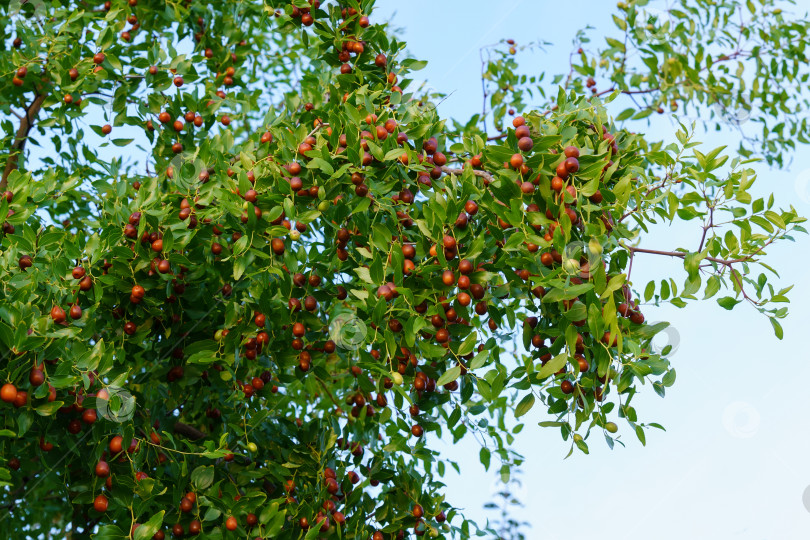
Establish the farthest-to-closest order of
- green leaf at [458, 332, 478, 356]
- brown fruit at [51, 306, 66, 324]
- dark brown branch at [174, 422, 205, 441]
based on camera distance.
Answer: dark brown branch at [174, 422, 205, 441]
brown fruit at [51, 306, 66, 324]
green leaf at [458, 332, 478, 356]

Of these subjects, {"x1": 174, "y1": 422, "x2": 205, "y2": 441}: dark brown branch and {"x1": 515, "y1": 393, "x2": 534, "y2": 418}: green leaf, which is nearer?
{"x1": 515, "y1": 393, "x2": 534, "y2": 418}: green leaf

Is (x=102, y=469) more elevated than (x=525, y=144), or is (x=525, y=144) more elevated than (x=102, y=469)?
(x=525, y=144)

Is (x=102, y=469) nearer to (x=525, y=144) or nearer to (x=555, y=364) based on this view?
(x=555, y=364)

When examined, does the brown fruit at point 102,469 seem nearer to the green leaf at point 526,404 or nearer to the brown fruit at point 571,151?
the green leaf at point 526,404

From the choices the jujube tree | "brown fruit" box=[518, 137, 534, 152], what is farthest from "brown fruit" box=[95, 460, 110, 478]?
"brown fruit" box=[518, 137, 534, 152]

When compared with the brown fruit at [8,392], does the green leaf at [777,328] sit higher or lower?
higher

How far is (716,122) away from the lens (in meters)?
4.86

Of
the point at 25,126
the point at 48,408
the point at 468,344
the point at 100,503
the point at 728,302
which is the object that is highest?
the point at 25,126

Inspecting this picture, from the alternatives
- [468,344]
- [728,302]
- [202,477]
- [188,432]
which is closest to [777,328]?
[728,302]

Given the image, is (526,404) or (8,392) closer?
(8,392)

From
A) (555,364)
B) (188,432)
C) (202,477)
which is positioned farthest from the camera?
(188,432)

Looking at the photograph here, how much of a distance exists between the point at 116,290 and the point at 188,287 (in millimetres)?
243

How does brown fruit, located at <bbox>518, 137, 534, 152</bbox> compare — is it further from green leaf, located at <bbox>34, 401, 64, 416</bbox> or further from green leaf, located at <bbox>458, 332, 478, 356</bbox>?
green leaf, located at <bbox>34, 401, 64, 416</bbox>

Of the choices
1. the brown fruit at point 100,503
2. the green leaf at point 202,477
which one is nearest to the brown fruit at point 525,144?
the green leaf at point 202,477
